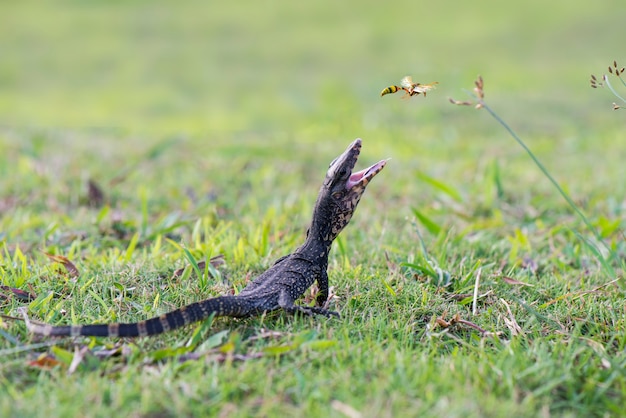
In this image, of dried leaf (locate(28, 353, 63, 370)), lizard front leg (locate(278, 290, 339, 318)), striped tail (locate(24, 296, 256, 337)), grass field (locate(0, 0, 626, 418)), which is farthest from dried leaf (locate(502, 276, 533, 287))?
dried leaf (locate(28, 353, 63, 370))

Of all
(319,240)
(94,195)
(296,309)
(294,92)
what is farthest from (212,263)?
(294,92)

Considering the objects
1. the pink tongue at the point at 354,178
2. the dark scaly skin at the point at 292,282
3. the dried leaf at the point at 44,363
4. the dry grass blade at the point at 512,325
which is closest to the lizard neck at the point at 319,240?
the dark scaly skin at the point at 292,282

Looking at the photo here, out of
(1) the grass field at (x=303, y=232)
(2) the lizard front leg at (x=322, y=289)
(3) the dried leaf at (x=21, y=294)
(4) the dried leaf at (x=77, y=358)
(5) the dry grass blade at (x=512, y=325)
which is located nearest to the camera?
(1) the grass field at (x=303, y=232)

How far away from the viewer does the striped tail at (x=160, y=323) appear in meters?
Result: 2.57

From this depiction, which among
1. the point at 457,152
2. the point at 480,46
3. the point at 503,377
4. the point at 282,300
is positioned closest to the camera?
the point at 503,377

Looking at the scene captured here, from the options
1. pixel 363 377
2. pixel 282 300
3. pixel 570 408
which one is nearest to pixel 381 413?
pixel 363 377

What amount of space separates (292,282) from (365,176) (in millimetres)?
648

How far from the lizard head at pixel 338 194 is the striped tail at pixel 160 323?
2.41 ft

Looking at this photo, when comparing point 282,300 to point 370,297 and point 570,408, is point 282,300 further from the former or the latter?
point 570,408

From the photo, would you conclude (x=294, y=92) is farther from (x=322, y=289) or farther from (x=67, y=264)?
(x=322, y=289)

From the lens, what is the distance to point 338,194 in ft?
11.3

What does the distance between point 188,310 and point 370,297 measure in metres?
0.94

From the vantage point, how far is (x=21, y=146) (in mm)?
6980

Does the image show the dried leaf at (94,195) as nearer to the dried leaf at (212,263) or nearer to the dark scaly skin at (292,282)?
the dried leaf at (212,263)
